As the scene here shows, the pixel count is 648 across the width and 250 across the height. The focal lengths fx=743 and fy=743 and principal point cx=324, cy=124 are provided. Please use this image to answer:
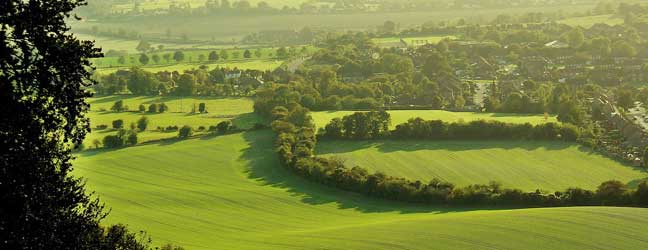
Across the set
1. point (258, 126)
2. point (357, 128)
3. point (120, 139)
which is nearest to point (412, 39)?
point (258, 126)

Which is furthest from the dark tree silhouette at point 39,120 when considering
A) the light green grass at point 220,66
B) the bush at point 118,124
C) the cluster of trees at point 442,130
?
the light green grass at point 220,66

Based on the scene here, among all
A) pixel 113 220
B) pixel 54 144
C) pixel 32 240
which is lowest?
pixel 113 220

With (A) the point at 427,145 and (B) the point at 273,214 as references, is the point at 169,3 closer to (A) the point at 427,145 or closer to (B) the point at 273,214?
(A) the point at 427,145

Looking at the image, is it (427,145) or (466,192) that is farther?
(427,145)

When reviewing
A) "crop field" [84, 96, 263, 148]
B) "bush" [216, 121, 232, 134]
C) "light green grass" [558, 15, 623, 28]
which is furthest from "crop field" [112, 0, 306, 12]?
"bush" [216, 121, 232, 134]

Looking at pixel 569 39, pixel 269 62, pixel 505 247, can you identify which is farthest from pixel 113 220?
pixel 569 39

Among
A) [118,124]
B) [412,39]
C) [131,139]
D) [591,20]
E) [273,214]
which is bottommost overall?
[273,214]

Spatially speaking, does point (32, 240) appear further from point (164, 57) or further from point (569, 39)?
point (569, 39)
